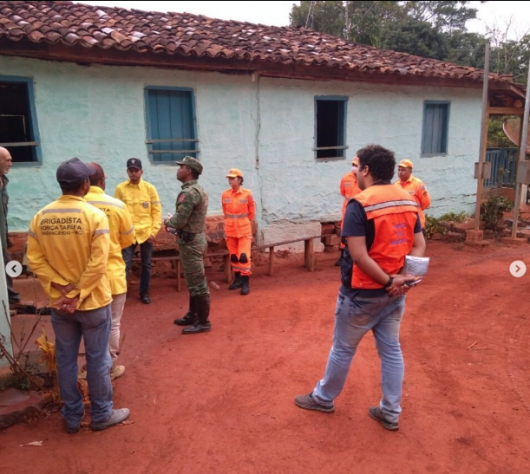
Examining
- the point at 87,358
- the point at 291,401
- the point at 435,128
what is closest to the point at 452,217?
the point at 435,128

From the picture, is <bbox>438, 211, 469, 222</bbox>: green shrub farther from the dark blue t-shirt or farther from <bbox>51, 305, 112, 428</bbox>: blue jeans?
<bbox>51, 305, 112, 428</bbox>: blue jeans

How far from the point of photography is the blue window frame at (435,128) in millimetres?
10984

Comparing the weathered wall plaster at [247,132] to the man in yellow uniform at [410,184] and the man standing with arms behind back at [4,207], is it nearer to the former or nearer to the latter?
the man standing with arms behind back at [4,207]

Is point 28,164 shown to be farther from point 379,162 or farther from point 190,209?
point 379,162

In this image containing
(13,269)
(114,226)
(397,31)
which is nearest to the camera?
(114,226)

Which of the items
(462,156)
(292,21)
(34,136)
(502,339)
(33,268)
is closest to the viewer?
(33,268)

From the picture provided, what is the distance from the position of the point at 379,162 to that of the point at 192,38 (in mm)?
5864

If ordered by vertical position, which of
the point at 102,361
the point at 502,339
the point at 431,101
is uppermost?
the point at 431,101

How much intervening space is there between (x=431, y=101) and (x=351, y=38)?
10.0 m

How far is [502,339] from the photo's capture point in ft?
16.4

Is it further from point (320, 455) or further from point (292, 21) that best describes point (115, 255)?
point (292, 21)

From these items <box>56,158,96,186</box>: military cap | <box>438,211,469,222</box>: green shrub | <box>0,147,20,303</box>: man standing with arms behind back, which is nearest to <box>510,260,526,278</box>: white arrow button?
<box>438,211,469,222</box>: green shrub

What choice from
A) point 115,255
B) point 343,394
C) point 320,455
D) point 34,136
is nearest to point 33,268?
point 115,255

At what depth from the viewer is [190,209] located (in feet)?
16.0
